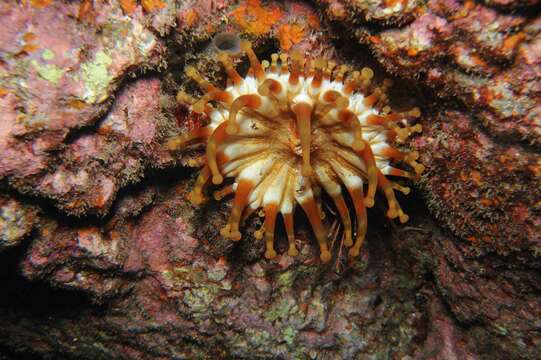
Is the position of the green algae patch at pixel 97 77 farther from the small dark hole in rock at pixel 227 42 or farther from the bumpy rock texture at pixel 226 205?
the small dark hole in rock at pixel 227 42

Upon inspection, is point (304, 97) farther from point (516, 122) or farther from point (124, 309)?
point (124, 309)

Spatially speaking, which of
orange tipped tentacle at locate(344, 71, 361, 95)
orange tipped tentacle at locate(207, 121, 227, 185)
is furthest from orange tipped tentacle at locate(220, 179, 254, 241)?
orange tipped tentacle at locate(344, 71, 361, 95)

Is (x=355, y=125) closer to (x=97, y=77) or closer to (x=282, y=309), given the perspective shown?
(x=97, y=77)

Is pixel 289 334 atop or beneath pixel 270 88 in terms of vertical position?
beneath

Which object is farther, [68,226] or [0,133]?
[68,226]

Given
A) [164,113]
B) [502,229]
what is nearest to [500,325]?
[502,229]

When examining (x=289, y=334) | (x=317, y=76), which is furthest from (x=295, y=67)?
A: (x=289, y=334)
